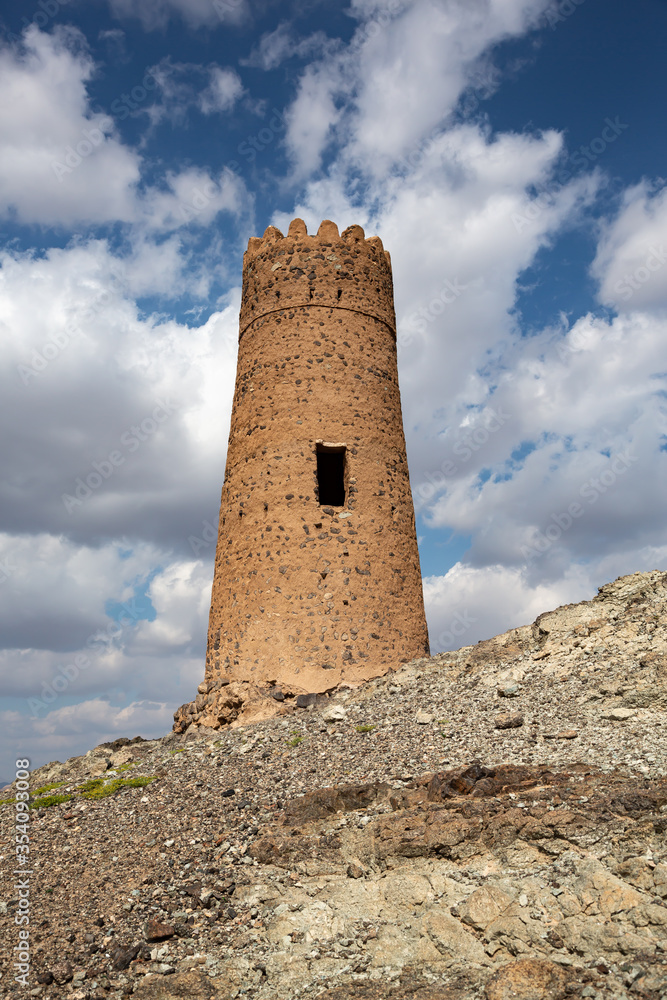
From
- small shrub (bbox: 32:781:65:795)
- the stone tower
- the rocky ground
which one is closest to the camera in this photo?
the rocky ground

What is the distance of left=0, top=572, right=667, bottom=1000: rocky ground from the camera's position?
217 inches

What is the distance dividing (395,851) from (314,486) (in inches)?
290

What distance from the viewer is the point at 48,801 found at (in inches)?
369

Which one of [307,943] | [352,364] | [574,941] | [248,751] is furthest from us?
[352,364]

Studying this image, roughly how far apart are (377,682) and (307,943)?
5.88 meters

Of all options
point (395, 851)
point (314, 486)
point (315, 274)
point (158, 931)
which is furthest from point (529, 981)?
point (315, 274)

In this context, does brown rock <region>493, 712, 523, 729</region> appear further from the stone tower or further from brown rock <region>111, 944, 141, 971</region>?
brown rock <region>111, 944, 141, 971</region>

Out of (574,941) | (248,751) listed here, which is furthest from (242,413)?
(574,941)

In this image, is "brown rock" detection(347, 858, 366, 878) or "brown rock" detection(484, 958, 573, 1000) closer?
"brown rock" detection(484, 958, 573, 1000)

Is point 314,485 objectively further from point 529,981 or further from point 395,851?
point 529,981

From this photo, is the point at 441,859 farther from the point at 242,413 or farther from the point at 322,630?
the point at 242,413

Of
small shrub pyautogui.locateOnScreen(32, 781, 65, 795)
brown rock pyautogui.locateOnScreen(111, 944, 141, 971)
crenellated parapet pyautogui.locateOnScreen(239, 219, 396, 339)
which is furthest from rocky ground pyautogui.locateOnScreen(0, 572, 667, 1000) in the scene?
crenellated parapet pyautogui.locateOnScreen(239, 219, 396, 339)

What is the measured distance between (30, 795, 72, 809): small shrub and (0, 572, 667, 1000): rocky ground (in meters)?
0.06

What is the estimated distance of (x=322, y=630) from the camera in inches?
480
